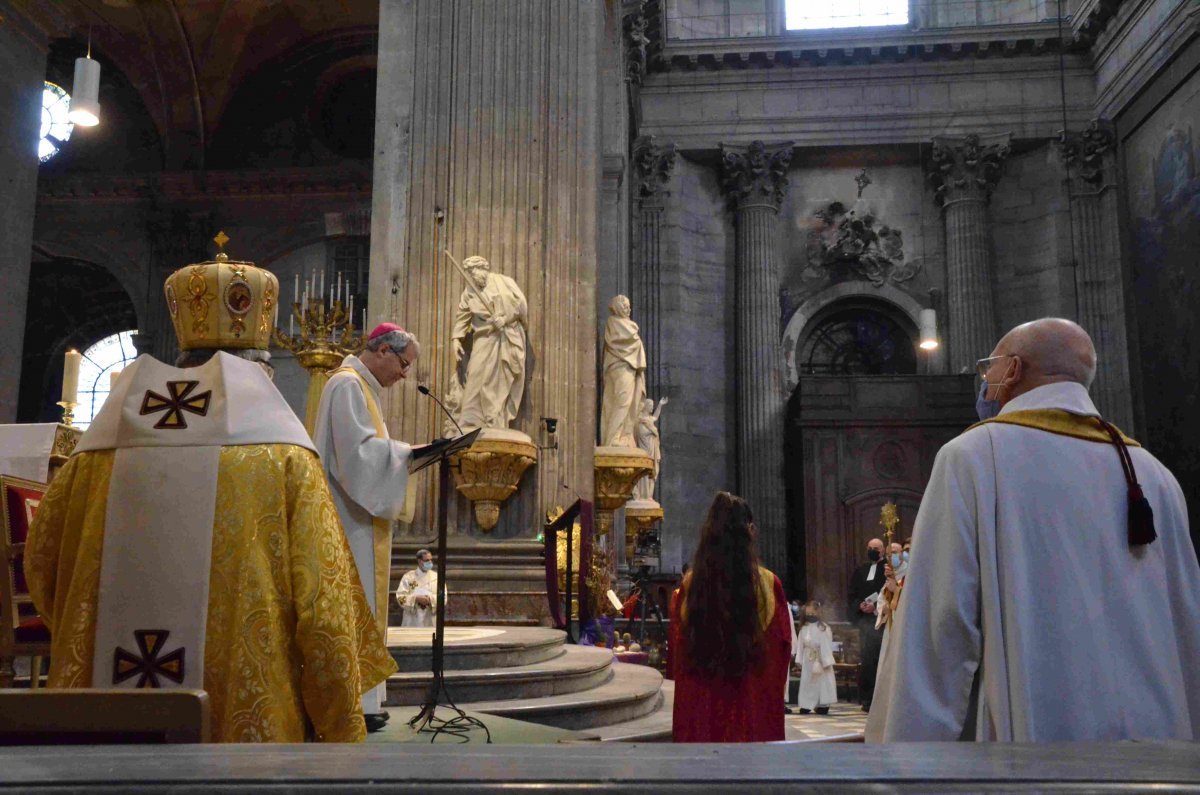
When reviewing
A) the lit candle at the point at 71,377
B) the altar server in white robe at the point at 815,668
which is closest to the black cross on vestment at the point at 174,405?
the lit candle at the point at 71,377

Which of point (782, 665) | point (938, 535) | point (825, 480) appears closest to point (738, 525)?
point (782, 665)

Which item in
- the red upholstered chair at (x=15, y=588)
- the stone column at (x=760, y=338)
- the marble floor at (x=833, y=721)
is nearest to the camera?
the red upholstered chair at (x=15, y=588)

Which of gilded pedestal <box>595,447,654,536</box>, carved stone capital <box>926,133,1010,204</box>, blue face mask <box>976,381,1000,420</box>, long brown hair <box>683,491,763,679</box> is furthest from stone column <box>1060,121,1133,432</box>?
blue face mask <box>976,381,1000,420</box>

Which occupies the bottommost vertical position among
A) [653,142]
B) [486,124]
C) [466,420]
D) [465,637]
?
[465,637]

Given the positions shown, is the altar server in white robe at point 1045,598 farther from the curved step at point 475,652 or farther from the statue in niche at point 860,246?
the statue in niche at point 860,246

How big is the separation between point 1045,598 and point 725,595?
219cm

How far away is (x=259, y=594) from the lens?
301 centimetres

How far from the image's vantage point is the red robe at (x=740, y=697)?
4.79 m

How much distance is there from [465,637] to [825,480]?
46.8 feet

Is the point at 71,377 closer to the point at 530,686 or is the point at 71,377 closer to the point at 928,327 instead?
the point at 530,686

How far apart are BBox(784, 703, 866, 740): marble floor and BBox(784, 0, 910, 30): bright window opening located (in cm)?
1534

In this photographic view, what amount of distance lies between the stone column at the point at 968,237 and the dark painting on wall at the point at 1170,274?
2620 millimetres

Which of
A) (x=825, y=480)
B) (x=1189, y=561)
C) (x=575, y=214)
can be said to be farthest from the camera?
(x=825, y=480)

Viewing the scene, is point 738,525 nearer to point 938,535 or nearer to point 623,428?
point 938,535
